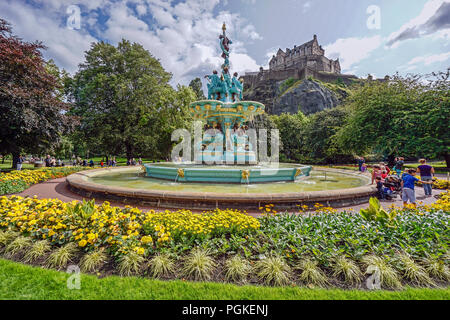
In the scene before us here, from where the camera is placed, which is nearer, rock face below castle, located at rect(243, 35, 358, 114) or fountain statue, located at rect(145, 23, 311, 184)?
fountain statue, located at rect(145, 23, 311, 184)

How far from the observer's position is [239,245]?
3596 millimetres

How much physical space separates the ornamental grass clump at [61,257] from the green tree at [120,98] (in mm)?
25226

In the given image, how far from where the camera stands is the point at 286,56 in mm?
99312

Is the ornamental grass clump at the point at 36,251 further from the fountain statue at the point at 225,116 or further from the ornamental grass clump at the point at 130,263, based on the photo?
the fountain statue at the point at 225,116

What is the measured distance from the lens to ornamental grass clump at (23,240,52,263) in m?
3.35

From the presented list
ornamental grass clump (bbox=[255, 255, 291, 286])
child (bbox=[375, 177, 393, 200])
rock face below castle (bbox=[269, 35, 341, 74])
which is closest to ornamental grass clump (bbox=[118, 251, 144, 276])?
ornamental grass clump (bbox=[255, 255, 291, 286])

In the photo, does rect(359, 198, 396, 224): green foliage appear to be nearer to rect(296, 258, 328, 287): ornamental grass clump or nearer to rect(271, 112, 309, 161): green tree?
rect(296, 258, 328, 287): ornamental grass clump

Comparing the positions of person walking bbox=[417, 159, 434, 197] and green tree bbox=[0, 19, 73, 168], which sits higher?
green tree bbox=[0, 19, 73, 168]

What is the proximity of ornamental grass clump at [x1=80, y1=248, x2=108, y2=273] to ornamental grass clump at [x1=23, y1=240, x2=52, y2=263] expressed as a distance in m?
0.79

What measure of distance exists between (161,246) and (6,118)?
16825mm

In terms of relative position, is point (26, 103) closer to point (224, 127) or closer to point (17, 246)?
point (224, 127)
